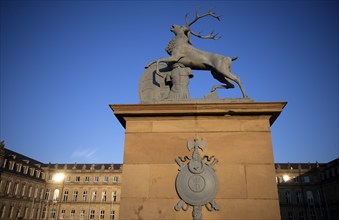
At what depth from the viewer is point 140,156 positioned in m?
5.80

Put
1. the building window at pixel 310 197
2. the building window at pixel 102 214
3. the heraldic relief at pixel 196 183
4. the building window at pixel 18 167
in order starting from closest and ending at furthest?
the heraldic relief at pixel 196 183, the building window at pixel 18 167, the building window at pixel 310 197, the building window at pixel 102 214

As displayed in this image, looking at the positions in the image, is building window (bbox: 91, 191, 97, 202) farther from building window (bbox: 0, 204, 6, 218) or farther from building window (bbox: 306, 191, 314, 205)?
building window (bbox: 306, 191, 314, 205)

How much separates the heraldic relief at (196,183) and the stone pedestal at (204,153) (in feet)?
0.37

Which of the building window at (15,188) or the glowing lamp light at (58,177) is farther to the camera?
the glowing lamp light at (58,177)

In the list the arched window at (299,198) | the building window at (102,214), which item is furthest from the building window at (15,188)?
the arched window at (299,198)

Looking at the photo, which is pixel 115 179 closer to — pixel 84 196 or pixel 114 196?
pixel 114 196

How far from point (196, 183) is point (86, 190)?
70137mm

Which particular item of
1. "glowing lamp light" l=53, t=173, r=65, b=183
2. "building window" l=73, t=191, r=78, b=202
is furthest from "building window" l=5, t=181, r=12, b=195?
"building window" l=73, t=191, r=78, b=202

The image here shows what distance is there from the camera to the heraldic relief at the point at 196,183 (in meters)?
5.16

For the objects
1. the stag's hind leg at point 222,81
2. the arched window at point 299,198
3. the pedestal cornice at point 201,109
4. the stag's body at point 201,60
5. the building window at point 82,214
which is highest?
the arched window at point 299,198

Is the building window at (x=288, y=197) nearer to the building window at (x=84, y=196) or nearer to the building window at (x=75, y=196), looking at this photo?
the building window at (x=84, y=196)

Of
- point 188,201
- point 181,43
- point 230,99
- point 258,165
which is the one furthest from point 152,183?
point 181,43

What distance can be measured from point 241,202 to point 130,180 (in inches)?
91.3

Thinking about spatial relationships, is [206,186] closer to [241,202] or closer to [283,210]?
[241,202]
